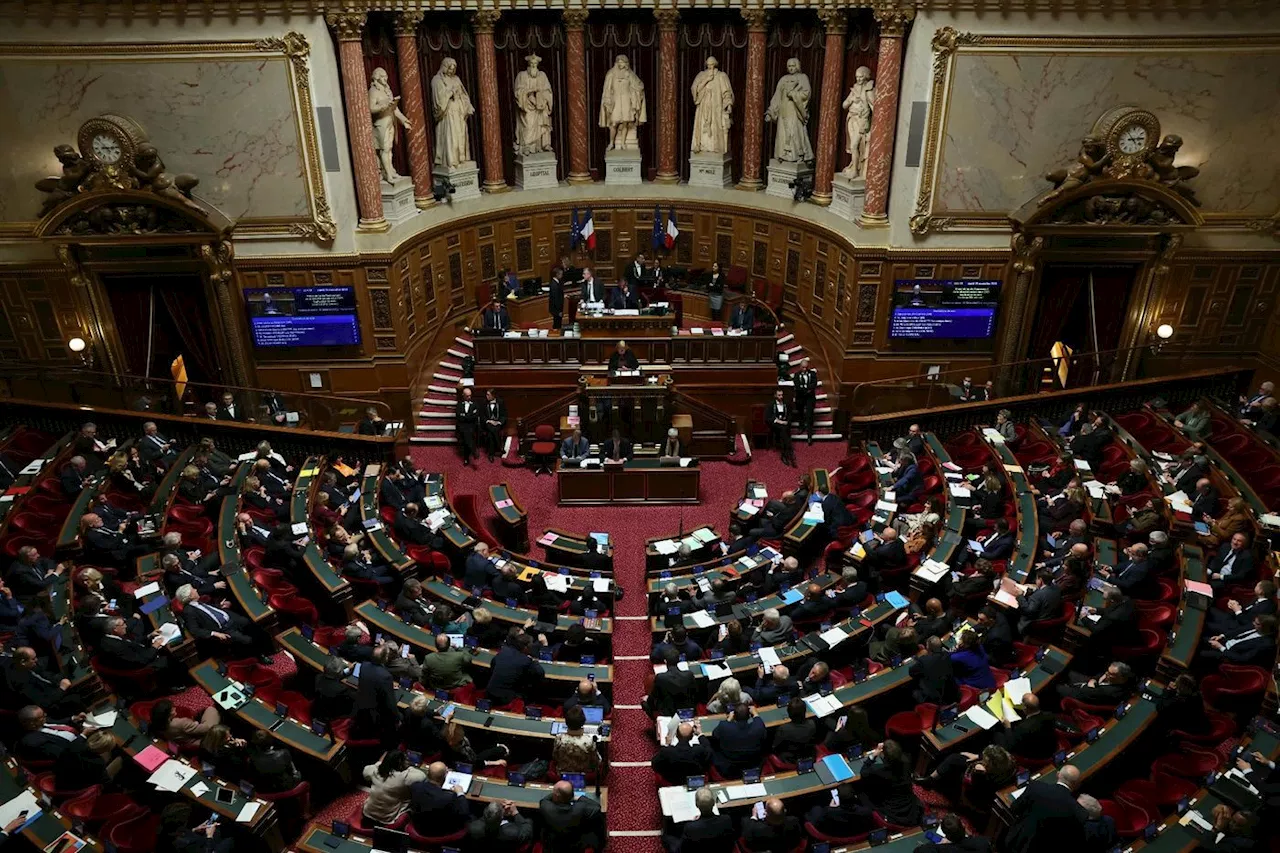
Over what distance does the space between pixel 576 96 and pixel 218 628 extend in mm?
15741

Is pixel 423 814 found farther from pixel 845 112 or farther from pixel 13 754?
pixel 845 112

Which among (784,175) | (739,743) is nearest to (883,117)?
(784,175)

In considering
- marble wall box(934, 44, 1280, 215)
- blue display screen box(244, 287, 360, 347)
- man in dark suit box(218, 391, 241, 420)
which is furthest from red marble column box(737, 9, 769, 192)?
man in dark suit box(218, 391, 241, 420)

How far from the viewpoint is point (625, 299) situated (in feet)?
65.3

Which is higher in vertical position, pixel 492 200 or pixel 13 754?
pixel 492 200

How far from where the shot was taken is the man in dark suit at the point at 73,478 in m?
14.3

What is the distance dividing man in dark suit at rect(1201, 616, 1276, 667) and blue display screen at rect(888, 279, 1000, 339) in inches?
367

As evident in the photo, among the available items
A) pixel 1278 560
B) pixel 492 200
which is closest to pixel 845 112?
pixel 492 200

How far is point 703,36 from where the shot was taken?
72.8 feet

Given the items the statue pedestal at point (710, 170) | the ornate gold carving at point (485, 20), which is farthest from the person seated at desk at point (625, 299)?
the ornate gold carving at point (485, 20)

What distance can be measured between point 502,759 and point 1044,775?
17.9ft

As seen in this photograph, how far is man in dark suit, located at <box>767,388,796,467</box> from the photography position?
1803 centimetres

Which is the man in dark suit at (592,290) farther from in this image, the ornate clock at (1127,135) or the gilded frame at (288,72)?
the ornate clock at (1127,135)

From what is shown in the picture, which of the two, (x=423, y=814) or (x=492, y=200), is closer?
(x=423, y=814)
